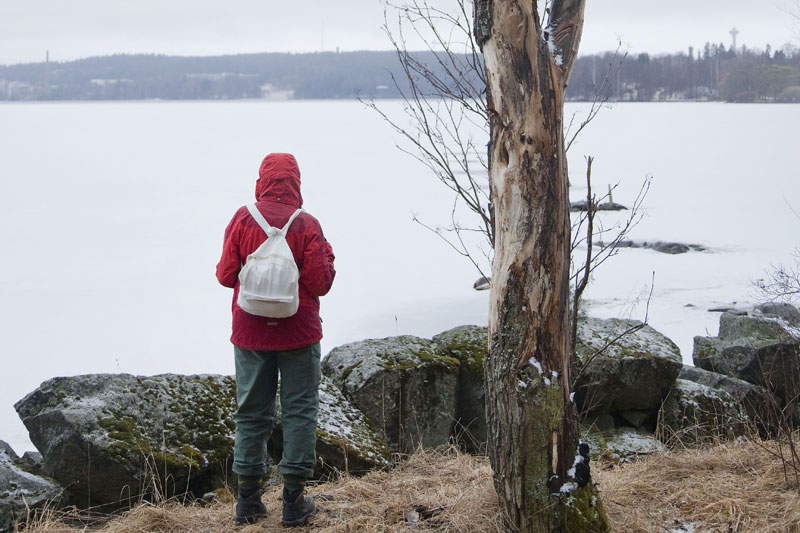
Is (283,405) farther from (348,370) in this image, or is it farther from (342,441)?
(348,370)

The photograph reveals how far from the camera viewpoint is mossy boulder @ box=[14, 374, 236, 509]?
14.5ft

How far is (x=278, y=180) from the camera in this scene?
4.00 m

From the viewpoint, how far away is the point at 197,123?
176 ft

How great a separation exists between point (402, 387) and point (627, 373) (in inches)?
76.2

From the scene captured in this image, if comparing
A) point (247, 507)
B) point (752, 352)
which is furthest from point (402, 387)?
point (752, 352)

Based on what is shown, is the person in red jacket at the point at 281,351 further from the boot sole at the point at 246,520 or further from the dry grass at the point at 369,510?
the dry grass at the point at 369,510

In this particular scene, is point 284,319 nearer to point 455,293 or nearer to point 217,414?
point 217,414

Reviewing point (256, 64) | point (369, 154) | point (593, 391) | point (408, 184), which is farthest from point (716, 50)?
point (593, 391)

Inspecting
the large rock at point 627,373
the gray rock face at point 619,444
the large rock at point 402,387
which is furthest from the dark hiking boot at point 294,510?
the large rock at point 627,373

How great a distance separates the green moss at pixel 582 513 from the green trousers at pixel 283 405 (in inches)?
53.2

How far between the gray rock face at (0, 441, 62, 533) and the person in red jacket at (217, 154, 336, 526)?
3.75ft

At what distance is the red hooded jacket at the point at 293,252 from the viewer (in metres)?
3.89

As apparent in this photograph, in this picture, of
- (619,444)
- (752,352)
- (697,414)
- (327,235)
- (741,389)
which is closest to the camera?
(619,444)

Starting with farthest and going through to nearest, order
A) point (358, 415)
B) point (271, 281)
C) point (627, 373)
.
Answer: point (627, 373)
point (358, 415)
point (271, 281)
